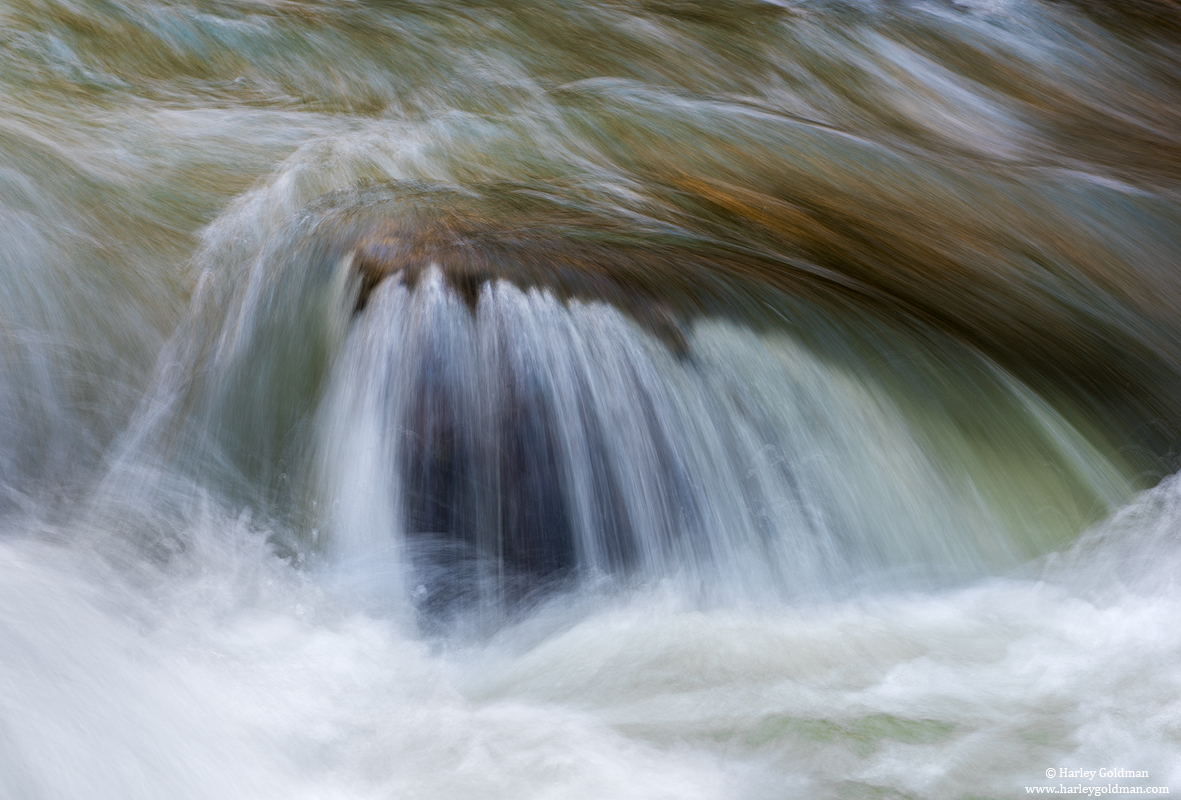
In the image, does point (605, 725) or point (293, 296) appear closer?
point (605, 725)

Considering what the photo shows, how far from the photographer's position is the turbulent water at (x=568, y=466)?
241 cm

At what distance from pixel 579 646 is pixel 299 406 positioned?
116 centimetres

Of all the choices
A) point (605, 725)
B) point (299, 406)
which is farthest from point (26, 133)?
point (605, 725)

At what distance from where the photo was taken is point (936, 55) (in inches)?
217

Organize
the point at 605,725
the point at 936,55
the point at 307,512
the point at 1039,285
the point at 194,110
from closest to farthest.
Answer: the point at 605,725
the point at 307,512
the point at 1039,285
the point at 194,110
the point at 936,55

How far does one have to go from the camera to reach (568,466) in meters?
2.90

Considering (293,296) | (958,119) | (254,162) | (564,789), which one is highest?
(958,119)

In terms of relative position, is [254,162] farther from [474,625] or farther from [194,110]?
[474,625]

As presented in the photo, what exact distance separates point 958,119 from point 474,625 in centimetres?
387

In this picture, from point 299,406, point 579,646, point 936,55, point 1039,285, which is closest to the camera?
point 579,646

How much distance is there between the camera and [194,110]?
455 cm

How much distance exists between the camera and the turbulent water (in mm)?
2410

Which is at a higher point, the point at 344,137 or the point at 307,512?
the point at 344,137

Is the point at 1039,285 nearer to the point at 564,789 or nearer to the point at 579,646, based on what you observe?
the point at 579,646
